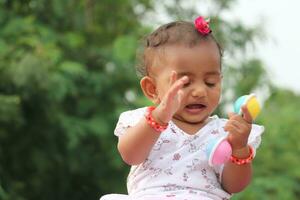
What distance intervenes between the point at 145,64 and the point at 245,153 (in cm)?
41

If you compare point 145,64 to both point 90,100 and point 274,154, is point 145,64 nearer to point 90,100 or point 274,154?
point 90,100

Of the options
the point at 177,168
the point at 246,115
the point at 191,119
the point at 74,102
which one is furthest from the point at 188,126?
the point at 74,102

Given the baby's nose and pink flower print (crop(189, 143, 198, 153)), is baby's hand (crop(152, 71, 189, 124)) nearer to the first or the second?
the baby's nose

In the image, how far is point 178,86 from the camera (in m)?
2.04

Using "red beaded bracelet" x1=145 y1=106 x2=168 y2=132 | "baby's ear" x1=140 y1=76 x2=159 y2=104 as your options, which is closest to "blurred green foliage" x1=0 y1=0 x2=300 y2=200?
"baby's ear" x1=140 y1=76 x2=159 y2=104

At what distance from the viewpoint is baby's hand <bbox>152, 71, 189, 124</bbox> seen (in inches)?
80.7

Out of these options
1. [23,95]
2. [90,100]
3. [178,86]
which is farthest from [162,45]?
[90,100]

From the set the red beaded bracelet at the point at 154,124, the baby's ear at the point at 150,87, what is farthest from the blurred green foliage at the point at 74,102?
the red beaded bracelet at the point at 154,124

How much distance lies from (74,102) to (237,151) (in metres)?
3.50

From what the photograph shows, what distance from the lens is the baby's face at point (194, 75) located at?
2.20 metres

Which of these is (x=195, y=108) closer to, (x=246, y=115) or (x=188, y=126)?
(x=188, y=126)

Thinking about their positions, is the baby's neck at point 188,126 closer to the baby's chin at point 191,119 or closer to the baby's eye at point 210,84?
the baby's chin at point 191,119

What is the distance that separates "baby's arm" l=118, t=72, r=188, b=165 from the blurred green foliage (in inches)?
107

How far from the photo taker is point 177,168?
7.32 ft
